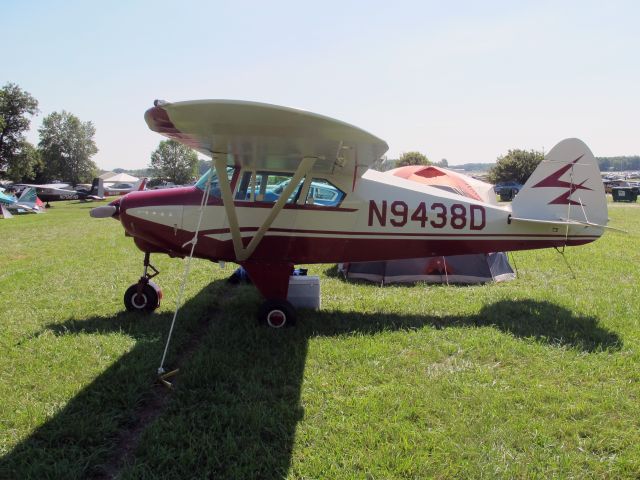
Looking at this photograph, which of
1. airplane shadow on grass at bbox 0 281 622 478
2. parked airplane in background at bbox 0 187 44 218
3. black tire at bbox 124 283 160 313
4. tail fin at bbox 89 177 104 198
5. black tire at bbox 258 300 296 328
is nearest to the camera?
airplane shadow on grass at bbox 0 281 622 478

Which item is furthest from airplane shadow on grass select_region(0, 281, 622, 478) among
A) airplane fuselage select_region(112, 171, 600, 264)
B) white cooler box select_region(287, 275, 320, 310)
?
airplane fuselage select_region(112, 171, 600, 264)

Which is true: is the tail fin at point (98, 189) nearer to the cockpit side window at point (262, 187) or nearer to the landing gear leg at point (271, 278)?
the cockpit side window at point (262, 187)

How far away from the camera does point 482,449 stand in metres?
2.99

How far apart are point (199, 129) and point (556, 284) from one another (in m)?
6.50

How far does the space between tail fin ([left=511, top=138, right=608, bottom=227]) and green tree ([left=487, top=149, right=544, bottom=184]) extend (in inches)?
1806

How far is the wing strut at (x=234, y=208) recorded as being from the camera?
4.68m

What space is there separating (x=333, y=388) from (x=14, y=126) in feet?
208

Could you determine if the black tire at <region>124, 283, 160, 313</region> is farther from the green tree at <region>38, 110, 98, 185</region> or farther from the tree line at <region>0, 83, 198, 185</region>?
the green tree at <region>38, 110, 98, 185</region>

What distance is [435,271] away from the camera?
25.0 feet

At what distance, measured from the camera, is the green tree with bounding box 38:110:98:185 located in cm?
7006

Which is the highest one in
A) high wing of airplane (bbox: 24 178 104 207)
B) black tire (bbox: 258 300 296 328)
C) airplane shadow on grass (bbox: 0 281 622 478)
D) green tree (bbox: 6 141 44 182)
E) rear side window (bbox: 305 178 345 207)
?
green tree (bbox: 6 141 44 182)

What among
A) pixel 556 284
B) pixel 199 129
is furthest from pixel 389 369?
pixel 556 284

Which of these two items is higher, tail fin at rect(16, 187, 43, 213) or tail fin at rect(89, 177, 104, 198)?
tail fin at rect(89, 177, 104, 198)

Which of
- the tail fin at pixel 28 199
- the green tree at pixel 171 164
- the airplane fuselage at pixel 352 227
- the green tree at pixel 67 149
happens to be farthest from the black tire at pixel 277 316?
the green tree at pixel 171 164
